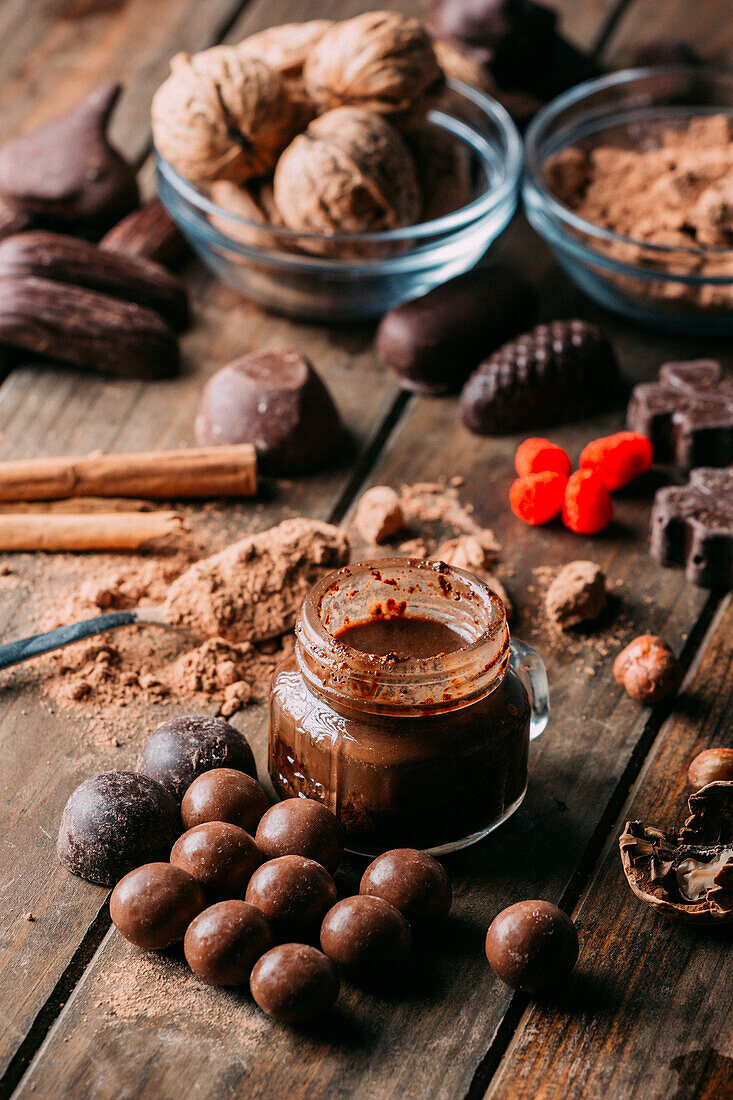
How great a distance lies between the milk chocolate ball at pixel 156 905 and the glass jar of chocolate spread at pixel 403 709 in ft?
0.59

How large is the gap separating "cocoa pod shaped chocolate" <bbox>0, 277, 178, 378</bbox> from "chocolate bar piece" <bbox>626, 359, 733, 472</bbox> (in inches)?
32.1

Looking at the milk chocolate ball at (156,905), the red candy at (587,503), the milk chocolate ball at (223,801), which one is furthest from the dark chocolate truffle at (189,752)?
the red candy at (587,503)

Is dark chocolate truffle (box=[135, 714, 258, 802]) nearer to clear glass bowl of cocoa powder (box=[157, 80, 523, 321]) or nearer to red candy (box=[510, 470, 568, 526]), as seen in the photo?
red candy (box=[510, 470, 568, 526])

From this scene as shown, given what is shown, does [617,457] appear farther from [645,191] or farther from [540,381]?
[645,191]

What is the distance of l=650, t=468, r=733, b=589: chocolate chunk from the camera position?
1.59m

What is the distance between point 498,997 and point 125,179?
68.1 inches

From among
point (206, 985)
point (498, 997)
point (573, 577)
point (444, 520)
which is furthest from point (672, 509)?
point (206, 985)

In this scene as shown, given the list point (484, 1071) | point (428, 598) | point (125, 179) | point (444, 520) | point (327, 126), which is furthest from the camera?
point (125, 179)

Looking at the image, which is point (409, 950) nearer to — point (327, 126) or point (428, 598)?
point (428, 598)

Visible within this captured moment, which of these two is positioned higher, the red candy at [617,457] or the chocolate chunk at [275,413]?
the chocolate chunk at [275,413]

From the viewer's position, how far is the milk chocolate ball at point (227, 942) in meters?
1.06

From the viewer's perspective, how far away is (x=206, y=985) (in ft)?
3.63

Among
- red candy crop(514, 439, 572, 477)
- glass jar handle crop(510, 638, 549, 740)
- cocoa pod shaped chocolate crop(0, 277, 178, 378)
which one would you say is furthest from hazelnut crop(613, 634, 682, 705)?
cocoa pod shaped chocolate crop(0, 277, 178, 378)

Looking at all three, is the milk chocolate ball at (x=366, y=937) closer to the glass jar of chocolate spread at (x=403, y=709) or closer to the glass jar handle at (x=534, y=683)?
the glass jar of chocolate spread at (x=403, y=709)
